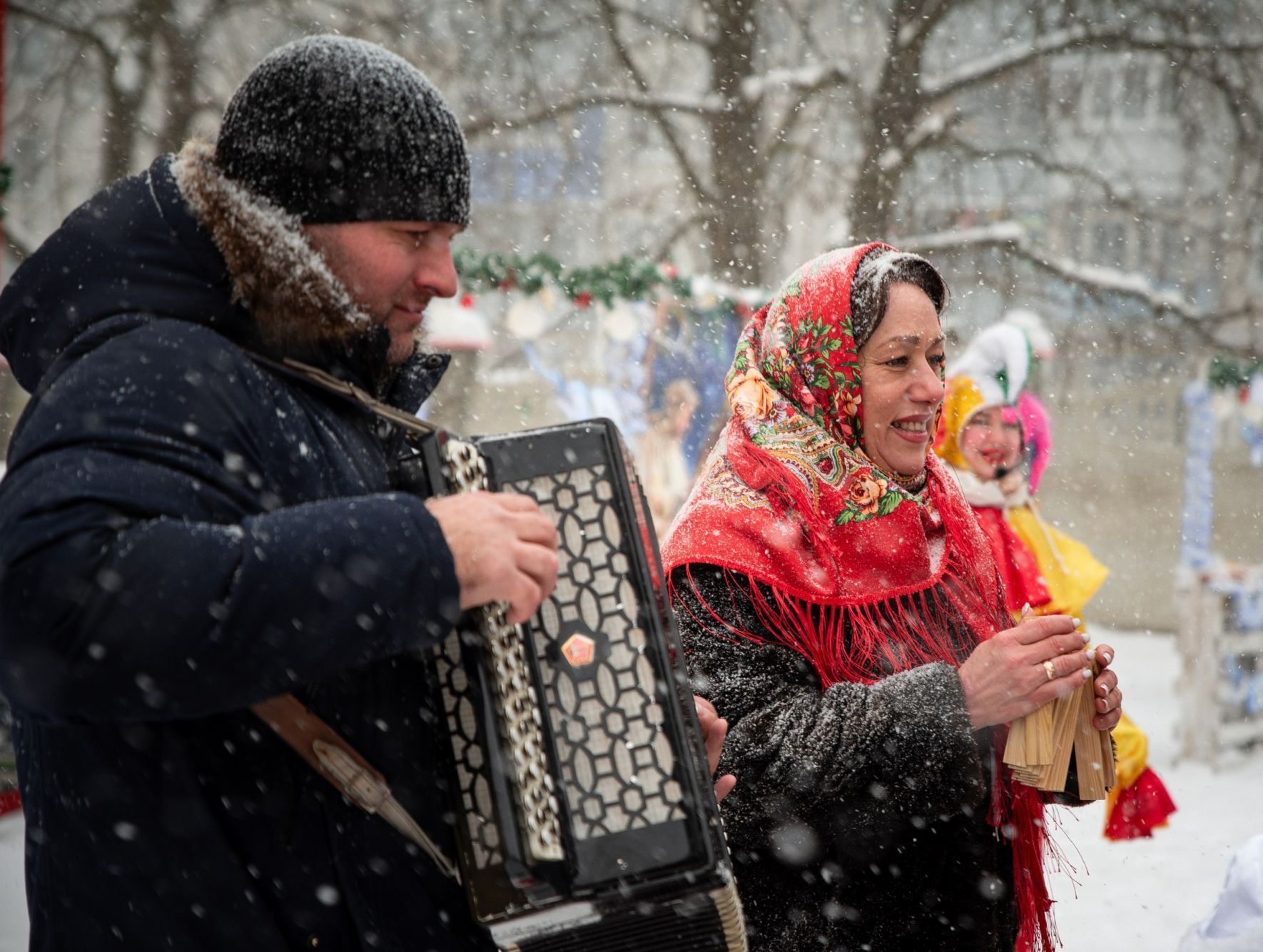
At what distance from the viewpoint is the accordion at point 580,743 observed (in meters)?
1.20

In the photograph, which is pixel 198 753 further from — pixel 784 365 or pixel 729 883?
pixel 784 365

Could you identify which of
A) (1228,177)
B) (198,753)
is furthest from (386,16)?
(198,753)

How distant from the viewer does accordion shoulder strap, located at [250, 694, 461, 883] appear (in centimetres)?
117

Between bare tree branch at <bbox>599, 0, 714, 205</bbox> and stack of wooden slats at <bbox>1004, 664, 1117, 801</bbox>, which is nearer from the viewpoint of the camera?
stack of wooden slats at <bbox>1004, 664, 1117, 801</bbox>

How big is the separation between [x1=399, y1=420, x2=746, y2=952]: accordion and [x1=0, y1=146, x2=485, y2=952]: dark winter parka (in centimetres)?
10

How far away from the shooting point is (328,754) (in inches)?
46.8

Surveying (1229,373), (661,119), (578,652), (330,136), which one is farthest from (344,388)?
(661,119)

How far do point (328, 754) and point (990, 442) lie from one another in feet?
11.6

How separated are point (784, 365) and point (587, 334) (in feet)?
32.7

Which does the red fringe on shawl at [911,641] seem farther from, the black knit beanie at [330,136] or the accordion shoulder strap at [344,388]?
the black knit beanie at [330,136]

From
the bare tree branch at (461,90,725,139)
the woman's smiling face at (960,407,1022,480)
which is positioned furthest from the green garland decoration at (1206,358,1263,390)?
the bare tree branch at (461,90,725,139)

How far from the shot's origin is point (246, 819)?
120 centimetres

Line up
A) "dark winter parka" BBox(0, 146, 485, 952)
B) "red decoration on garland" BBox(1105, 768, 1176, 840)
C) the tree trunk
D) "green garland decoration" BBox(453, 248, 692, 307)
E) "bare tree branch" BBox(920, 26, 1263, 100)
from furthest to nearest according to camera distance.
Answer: the tree trunk → "bare tree branch" BBox(920, 26, 1263, 100) → "green garland decoration" BBox(453, 248, 692, 307) → "red decoration on garland" BBox(1105, 768, 1176, 840) → "dark winter parka" BBox(0, 146, 485, 952)

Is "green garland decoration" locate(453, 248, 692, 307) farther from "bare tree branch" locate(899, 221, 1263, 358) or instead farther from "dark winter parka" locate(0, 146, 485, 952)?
"dark winter parka" locate(0, 146, 485, 952)
